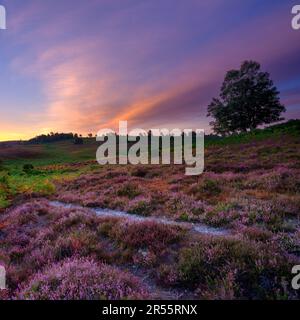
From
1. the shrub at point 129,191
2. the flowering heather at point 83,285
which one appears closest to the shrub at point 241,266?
the flowering heather at point 83,285

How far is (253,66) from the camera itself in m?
50.8

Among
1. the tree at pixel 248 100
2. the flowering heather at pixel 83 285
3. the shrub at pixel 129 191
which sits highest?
the tree at pixel 248 100

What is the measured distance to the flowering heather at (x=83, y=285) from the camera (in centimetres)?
515

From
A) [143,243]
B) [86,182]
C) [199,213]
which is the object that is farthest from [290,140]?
[143,243]

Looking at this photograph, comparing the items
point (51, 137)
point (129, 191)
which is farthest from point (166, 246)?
point (51, 137)

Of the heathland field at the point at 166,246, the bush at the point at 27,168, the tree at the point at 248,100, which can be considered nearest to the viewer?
the heathland field at the point at 166,246

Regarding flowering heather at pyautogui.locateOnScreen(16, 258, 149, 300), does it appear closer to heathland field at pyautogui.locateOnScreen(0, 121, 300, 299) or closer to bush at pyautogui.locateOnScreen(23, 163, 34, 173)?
heathland field at pyautogui.locateOnScreen(0, 121, 300, 299)

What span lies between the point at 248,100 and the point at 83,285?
49862 mm

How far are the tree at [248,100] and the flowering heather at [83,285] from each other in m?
49.1

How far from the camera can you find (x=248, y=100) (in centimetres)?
5025

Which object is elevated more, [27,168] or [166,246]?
[27,168]

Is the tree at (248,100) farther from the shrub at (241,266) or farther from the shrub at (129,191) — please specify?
the shrub at (241,266)

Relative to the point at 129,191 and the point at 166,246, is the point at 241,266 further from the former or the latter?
the point at 129,191

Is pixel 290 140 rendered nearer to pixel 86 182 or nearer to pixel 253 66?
pixel 86 182
